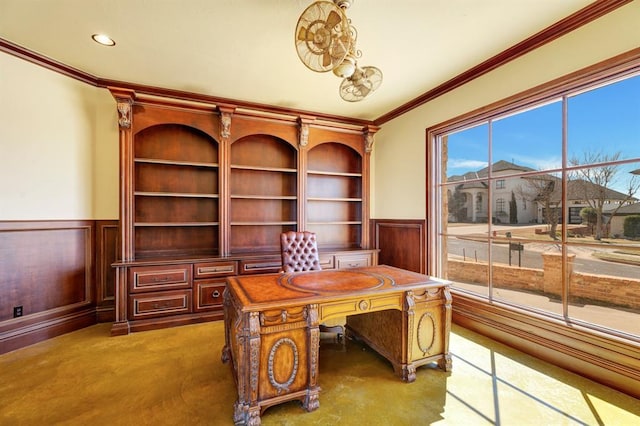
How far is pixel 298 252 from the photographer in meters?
2.94

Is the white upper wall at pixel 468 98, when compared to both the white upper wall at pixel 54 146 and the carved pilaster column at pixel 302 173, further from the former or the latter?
the white upper wall at pixel 54 146

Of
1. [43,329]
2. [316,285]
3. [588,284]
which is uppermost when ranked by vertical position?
[316,285]

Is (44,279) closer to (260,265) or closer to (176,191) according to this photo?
(176,191)

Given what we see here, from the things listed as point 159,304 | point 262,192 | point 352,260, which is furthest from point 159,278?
point 352,260

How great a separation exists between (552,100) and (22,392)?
4.81m

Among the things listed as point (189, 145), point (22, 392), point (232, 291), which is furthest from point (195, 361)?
point (189, 145)

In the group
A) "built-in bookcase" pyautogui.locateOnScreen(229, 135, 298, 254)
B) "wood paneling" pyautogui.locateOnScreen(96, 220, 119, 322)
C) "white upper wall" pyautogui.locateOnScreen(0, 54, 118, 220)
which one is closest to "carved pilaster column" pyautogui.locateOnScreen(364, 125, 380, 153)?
"built-in bookcase" pyautogui.locateOnScreen(229, 135, 298, 254)

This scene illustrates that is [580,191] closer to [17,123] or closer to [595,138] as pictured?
[595,138]

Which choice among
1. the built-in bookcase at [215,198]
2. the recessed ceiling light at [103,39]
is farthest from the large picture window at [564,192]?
the recessed ceiling light at [103,39]

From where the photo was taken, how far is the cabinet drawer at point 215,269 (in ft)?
10.5

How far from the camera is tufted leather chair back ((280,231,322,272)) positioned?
286cm

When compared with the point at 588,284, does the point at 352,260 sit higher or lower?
higher

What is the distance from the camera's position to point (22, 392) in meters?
1.91

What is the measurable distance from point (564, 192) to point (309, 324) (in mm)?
2423
